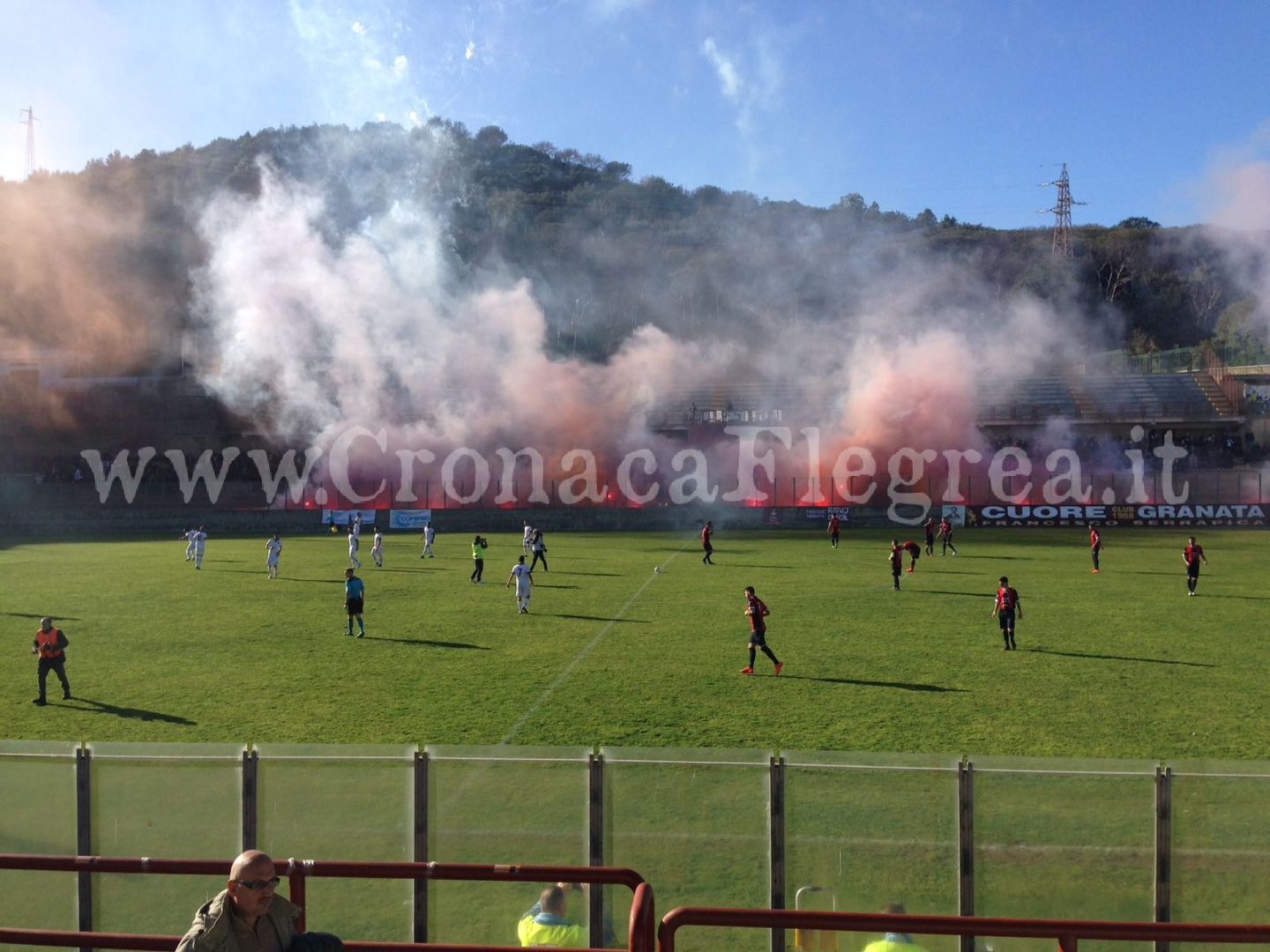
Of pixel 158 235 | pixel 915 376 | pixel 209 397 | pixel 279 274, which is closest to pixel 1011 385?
pixel 915 376

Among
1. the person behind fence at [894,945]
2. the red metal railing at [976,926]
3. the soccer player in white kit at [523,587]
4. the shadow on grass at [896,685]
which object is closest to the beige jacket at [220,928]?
the red metal railing at [976,926]

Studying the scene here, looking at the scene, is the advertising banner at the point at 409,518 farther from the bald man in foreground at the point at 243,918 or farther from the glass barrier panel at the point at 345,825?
the bald man in foreground at the point at 243,918

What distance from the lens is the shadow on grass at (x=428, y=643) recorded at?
1805cm

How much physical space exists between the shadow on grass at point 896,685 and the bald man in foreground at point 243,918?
11791 millimetres

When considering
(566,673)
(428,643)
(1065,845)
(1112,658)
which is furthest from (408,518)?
(1065,845)

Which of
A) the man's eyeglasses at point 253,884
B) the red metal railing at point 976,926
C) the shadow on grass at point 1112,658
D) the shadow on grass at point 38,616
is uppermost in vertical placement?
the man's eyeglasses at point 253,884

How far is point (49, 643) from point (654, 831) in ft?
36.2

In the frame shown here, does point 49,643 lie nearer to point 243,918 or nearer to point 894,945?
point 243,918

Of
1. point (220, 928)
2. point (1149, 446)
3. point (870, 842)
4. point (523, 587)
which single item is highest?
point (1149, 446)

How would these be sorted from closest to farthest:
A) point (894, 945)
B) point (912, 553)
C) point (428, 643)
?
1. point (894, 945)
2. point (428, 643)
3. point (912, 553)

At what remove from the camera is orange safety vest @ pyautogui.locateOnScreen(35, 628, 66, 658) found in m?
14.2

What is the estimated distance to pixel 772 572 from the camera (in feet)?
96.4

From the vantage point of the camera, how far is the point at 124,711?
539 inches

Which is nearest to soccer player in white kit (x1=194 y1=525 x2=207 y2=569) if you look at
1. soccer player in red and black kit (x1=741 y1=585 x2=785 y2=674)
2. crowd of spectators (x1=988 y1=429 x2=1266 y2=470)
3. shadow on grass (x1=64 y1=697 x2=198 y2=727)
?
shadow on grass (x1=64 y1=697 x2=198 y2=727)
